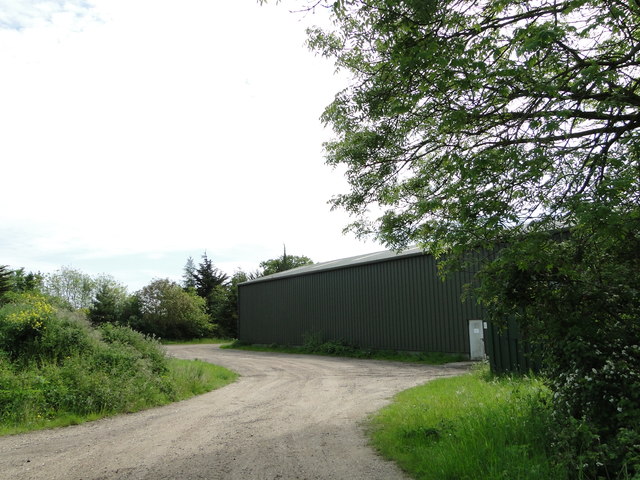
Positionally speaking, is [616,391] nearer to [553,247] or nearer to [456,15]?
[553,247]

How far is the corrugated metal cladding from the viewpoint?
61.9 feet

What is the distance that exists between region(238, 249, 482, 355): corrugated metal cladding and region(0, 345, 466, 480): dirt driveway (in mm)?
7616

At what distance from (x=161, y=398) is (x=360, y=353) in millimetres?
12640

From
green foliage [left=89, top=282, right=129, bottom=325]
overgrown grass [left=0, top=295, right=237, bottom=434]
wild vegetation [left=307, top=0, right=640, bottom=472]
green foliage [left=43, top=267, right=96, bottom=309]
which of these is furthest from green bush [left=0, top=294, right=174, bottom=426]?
green foliage [left=43, top=267, right=96, bottom=309]

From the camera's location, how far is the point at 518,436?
15.9ft

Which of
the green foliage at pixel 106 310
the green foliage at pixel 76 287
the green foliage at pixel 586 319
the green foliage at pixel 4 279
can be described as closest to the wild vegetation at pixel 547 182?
the green foliage at pixel 586 319

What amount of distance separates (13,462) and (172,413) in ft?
10.3

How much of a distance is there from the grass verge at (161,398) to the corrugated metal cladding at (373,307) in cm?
796

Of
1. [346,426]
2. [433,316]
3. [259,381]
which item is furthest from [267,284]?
[346,426]

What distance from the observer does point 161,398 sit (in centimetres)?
980

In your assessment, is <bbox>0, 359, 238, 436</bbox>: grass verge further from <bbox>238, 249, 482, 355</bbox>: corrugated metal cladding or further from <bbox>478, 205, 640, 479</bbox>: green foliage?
<bbox>238, 249, 482, 355</bbox>: corrugated metal cladding

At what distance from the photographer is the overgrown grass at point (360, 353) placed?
59.0 ft

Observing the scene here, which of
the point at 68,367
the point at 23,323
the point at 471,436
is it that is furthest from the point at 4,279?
the point at 471,436

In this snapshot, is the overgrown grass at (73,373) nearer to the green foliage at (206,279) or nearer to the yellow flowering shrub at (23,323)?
the yellow flowering shrub at (23,323)
